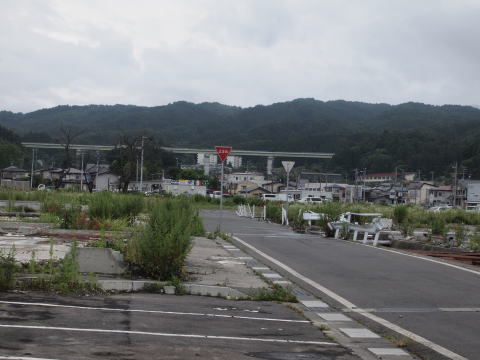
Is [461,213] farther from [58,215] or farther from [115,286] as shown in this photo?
[115,286]

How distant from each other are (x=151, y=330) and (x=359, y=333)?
2514mm

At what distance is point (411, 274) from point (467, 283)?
50.6 inches

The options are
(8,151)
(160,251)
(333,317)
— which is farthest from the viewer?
(8,151)

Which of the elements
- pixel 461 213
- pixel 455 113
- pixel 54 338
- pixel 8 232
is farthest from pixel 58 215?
pixel 455 113

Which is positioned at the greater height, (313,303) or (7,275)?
(7,275)

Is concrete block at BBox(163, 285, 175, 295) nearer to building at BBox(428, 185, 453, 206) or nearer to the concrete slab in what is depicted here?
the concrete slab

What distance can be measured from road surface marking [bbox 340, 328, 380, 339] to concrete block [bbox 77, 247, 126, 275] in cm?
432

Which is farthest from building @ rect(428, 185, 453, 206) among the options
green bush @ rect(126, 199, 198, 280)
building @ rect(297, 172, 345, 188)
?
green bush @ rect(126, 199, 198, 280)

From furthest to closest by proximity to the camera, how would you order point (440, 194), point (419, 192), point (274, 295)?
point (419, 192)
point (440, 194)
point (274, 295)

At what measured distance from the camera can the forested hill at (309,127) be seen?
133 m

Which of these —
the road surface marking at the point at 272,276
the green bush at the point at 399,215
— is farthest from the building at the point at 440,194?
the road surface marking at the point at 272,276

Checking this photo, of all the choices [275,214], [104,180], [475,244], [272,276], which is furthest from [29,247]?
[104,180]

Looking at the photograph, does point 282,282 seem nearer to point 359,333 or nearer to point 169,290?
point 169,290

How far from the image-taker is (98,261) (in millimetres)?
10562
